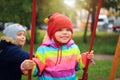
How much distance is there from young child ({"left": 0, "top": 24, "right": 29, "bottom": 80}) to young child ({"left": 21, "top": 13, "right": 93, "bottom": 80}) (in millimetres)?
506

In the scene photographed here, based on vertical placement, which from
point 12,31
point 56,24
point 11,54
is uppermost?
point 56,24

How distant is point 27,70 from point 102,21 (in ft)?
183

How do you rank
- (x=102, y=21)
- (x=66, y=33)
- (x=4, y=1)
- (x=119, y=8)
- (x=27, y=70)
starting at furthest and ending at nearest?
(x=102, y=21) → (x=119, y=8) → (x=4, y=1) → (x=66, y=33) → (x=27, y=70)

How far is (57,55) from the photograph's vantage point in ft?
14.3

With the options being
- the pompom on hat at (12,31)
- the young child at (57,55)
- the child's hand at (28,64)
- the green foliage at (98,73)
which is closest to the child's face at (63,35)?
the young child at (57,55)

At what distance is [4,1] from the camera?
1989 centimetres

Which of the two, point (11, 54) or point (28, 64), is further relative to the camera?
point (11, 54)

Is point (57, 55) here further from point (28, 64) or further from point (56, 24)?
point (28, 64)

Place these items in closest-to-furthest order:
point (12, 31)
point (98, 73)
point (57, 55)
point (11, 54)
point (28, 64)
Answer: point (28, 64) < point (57, 55) < point (11, 54) < point (12, 31) < point (98, 73)

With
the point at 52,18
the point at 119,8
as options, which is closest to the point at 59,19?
the point at 52,18

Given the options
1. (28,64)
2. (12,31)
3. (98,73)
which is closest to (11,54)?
(12,31)

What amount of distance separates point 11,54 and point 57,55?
80cm

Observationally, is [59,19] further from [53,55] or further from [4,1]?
[4,1]

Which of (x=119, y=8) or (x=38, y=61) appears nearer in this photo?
(x=38, y=61)
